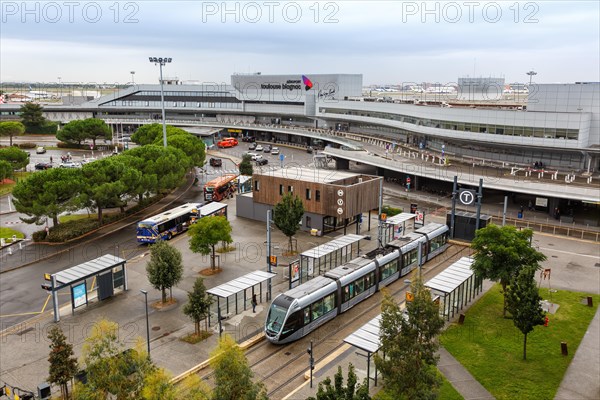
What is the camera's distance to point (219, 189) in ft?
175

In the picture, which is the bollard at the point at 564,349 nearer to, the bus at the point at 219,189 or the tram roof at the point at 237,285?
the tram roof at the point at 237,285

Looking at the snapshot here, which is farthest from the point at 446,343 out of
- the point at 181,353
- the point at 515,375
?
the point at 181,353

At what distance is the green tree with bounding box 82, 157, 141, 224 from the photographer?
40.4m

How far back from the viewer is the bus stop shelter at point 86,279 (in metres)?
26.9

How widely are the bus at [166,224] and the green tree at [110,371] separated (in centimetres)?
2209

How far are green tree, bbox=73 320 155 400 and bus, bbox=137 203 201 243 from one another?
22.1 m

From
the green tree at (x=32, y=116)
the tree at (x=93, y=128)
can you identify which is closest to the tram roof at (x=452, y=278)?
the tree at (x=93, y=128)

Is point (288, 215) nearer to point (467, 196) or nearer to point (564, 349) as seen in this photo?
point (467, 196)

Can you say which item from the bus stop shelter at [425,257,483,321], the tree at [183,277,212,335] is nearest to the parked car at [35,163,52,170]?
the tree at [183,277,212,335]

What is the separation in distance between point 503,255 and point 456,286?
9.65ft

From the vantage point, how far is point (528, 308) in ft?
69.9

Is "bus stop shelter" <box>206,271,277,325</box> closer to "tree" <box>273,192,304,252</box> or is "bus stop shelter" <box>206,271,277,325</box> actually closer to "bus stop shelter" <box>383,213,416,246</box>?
"tree" <box>273,192,304,252</box>

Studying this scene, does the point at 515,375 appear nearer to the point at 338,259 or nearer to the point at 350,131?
the point at 338,259

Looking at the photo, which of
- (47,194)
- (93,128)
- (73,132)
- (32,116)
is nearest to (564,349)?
(47,194)
